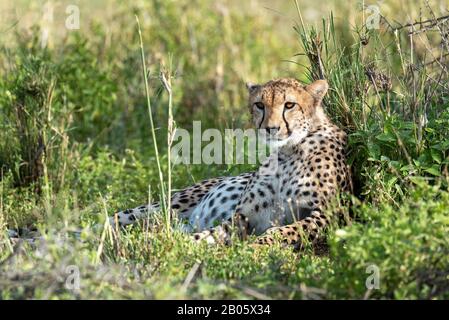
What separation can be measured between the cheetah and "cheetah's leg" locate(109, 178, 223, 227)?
36cm

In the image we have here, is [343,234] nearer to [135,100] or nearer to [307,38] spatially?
[307,38]

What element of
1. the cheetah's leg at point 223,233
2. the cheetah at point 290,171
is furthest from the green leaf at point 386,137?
the cheetah's leg at point 223,233

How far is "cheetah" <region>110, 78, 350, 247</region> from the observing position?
5359 millimetres

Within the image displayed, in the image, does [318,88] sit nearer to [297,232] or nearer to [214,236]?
[297,232]

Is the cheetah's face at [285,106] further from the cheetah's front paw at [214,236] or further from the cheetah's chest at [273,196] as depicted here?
the cheetah's front paw at [214,236]

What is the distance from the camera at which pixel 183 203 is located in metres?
6.24

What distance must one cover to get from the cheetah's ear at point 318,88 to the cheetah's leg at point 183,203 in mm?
1106

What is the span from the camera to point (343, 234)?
13.0 feet

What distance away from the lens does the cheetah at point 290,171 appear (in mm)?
5359

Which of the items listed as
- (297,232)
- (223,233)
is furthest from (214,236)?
(297,232)

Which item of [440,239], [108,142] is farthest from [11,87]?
[440,239]

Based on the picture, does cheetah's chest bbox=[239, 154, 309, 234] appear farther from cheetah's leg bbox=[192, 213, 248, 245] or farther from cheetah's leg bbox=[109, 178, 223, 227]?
cheetah's leg bbox=[109, 178, 223, 227]
